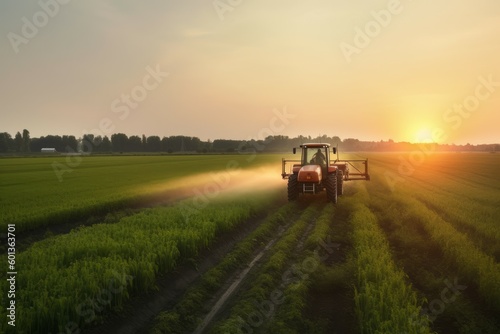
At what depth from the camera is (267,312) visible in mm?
7133

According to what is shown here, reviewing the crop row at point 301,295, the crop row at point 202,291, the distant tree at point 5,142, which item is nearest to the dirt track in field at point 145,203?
the crop row at point 202,291

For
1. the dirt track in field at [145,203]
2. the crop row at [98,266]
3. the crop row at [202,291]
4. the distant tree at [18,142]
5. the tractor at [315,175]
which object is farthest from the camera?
the distant tree at [18,142]

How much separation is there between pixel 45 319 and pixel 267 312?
3775 millimetres

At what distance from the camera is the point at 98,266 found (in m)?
7.99

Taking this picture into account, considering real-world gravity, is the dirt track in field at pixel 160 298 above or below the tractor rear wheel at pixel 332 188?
below

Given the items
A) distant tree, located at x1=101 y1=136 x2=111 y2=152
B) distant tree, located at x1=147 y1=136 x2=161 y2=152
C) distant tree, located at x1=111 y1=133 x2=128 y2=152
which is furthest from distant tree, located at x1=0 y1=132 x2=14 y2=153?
distant tree, located at x1=147 y1=136 x2=161 y2=152

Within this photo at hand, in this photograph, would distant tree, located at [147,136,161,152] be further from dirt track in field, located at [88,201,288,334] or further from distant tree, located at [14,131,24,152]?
dirt track in field, located at [88,201,288,334]

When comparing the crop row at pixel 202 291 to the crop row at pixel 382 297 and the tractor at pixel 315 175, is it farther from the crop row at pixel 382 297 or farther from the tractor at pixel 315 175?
the tractor at pixel 315 175

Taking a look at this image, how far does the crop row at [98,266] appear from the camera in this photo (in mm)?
6254

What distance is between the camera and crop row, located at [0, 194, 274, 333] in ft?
Result: 20.5

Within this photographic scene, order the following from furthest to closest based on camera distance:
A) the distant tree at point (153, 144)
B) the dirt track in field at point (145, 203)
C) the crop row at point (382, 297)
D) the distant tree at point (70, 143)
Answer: the distant tree at point (153, 144) < the distant tree at point (70, 143) < the dirt track in field at point (145, 203) < the crop row at point (382, 297)

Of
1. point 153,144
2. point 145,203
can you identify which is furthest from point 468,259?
point 153,144

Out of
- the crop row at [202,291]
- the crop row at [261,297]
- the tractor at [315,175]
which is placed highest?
the tractor at [315,175]

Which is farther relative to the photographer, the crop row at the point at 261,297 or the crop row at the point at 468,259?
the crop row at the point at 468,259
